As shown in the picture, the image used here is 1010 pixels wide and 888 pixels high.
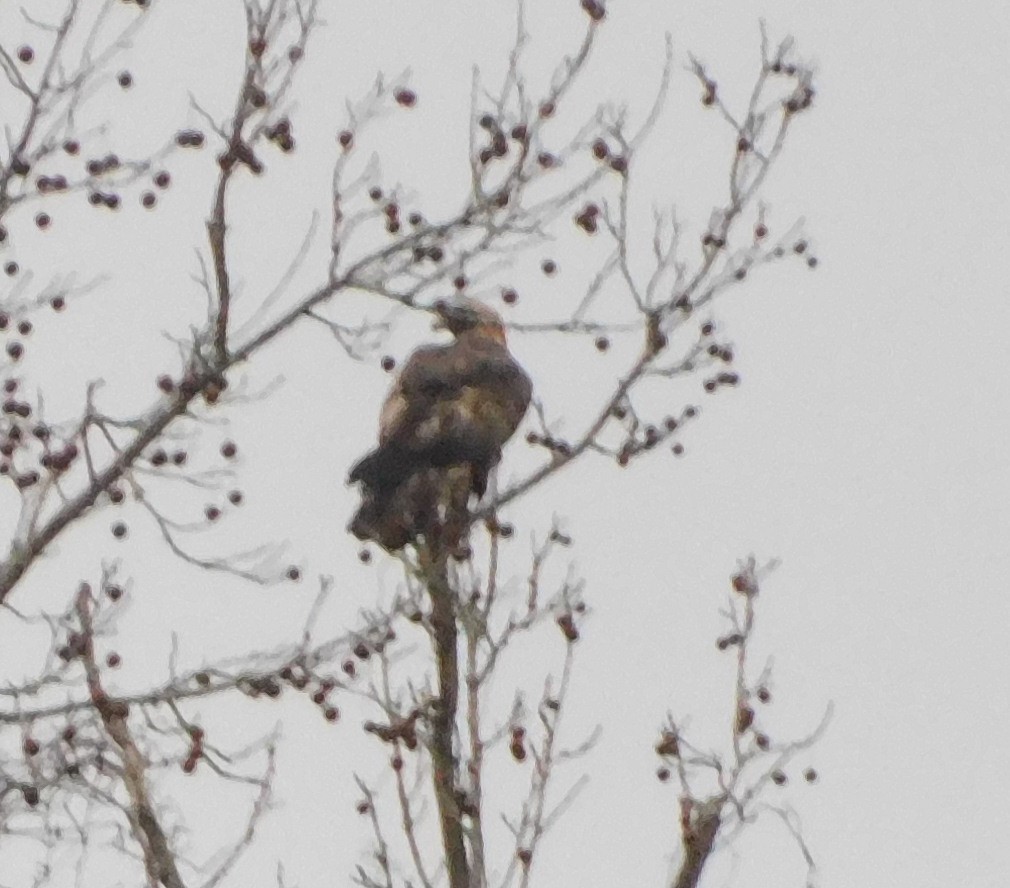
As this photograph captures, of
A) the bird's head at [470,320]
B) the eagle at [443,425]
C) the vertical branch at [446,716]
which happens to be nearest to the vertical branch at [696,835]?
the vertical branch at [446,716]

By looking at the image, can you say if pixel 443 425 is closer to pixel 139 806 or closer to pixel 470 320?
pixel 470 320

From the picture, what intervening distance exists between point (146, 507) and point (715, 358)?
6.71 feet

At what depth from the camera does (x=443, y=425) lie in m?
8.72

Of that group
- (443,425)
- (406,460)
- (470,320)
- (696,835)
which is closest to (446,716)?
(696,835)

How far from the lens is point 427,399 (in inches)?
348

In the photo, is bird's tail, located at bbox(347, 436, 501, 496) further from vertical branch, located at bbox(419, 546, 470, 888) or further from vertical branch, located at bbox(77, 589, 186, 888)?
vertical branch, located at bbox(77, 589, 186, 888)

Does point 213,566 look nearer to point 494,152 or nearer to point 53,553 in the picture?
point 53,553

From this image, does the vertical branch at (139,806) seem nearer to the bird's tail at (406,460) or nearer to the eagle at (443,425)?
the eagle at (443,425)

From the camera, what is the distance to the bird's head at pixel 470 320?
28.2ft

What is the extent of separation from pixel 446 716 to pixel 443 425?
113 inches

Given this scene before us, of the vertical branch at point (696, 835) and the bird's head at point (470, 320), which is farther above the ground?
the bird's head at point (470, 320)

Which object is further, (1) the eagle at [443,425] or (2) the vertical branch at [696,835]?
(1) the eagle at [443,425]

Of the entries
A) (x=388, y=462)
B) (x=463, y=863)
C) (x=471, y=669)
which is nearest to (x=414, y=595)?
(x=471, y=669)

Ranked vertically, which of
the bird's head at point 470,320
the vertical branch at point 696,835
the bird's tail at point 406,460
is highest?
the bird's head at point 470,320
